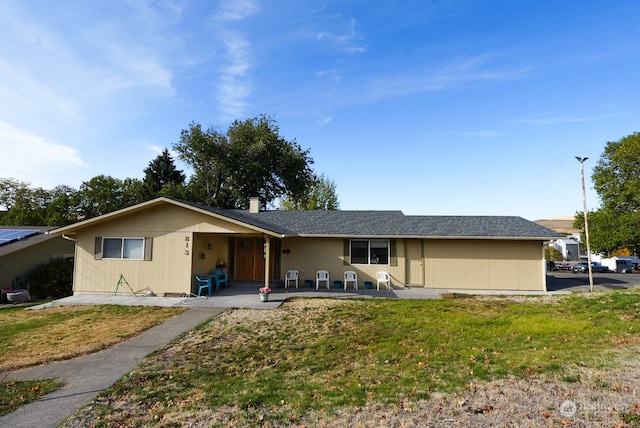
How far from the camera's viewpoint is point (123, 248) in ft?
42.5

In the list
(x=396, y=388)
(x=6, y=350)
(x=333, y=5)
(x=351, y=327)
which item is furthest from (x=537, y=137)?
(x=6, y=350)

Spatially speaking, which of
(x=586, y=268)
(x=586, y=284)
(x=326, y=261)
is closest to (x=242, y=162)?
(x=326, y=261)

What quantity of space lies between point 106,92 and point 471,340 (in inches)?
581

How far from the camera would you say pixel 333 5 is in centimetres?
1131

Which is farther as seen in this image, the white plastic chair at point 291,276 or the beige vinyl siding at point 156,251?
the white plastic chair at point 291,276

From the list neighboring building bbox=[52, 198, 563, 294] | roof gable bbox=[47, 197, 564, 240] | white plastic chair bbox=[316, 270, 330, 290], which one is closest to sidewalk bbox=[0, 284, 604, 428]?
white plastic chair bbox=[316, 270, 330, 290]

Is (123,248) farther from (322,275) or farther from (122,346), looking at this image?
(322,275)

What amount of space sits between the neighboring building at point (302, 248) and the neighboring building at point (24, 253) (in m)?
3.11

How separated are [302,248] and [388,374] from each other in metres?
10.3

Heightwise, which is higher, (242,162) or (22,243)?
(242,162)

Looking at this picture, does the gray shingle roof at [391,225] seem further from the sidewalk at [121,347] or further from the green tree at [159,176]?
the green tree at [159,176]

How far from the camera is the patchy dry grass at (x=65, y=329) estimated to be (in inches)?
257

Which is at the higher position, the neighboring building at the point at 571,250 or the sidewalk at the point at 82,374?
the neighboring building at the point at 571,250

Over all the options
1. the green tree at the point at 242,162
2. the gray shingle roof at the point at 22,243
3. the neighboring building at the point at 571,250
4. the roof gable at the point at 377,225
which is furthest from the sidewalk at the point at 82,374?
→ the neighboring building at the point at 571,250
